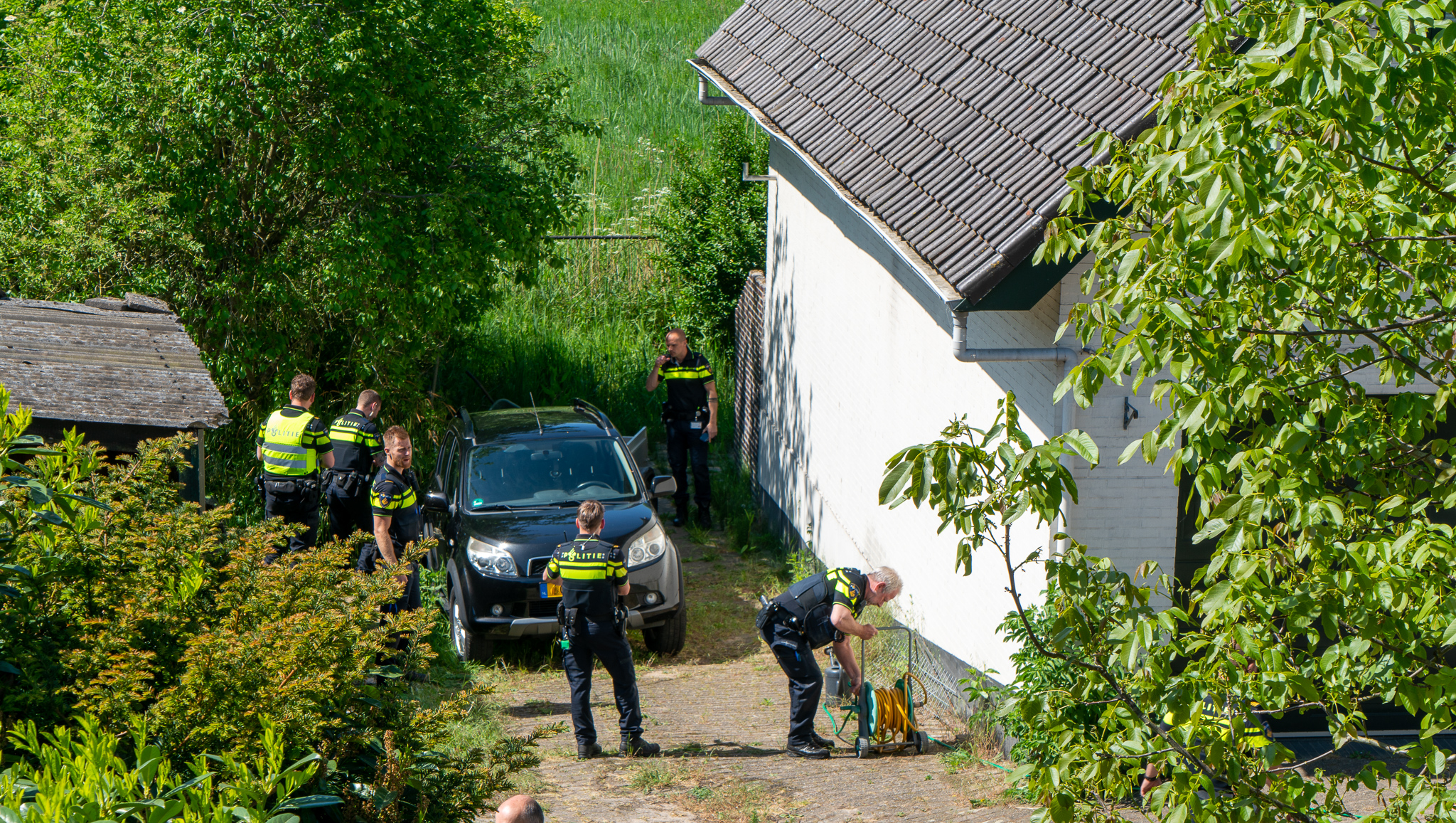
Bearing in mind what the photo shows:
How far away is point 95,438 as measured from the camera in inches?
323

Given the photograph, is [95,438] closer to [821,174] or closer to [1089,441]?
[821,174]

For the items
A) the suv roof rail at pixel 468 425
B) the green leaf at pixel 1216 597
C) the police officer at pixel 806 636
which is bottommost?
the police officer at pixel 806 636

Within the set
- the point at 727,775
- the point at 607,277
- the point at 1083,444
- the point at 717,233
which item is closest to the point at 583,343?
the point at 717,233

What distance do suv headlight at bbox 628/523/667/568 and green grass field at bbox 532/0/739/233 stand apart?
33.3 ft

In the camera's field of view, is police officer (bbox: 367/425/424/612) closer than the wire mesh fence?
No

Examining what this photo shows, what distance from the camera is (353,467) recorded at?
34.5ft

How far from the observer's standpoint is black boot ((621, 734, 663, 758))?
28.2ft

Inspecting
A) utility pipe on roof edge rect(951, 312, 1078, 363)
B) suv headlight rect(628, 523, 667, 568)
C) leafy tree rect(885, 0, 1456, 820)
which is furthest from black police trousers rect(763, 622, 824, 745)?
leafy tree rect(885, 0, 1456, 820)

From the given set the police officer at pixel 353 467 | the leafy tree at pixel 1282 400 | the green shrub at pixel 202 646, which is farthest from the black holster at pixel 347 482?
the leafy tree at pixel 1282 400

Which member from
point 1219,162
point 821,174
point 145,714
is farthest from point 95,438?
point 1219,162

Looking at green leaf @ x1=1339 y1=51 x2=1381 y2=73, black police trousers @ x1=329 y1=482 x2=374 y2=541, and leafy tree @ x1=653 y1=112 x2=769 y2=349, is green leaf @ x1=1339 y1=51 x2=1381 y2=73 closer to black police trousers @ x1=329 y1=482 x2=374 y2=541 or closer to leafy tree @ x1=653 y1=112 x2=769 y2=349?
black police trousers @ x1=329 y1=482 x2=374 y2=541

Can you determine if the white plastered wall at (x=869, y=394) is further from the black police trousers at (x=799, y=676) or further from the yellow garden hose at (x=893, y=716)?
the black police trousers at (x=799, y=676)

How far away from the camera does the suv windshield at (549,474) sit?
11.0 metres

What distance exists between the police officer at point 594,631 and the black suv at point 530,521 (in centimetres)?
42
